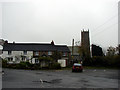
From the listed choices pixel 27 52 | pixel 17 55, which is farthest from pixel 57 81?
pixel 17 55

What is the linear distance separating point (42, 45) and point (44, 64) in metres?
20.1

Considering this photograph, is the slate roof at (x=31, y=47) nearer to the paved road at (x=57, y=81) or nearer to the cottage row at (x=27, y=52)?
the cottage row at (x=27, y=52)

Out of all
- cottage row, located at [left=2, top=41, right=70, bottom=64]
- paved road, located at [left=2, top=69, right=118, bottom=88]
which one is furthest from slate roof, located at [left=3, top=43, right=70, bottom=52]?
paved road, located at [left=2, top=69, right=118, bottom=88]

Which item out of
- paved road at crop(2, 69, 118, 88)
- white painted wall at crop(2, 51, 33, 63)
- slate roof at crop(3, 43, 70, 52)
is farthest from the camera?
slate roof at crop(3, 43, 70, 52)

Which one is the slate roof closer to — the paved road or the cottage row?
the cottage row

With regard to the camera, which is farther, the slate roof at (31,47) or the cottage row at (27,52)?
the slate roof at (31,47)

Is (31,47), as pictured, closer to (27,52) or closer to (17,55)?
(27,52)

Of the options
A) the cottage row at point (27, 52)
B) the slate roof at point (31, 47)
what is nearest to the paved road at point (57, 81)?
the cottage row at point (27, 52)

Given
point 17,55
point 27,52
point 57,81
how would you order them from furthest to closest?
point 27,52, point 17,55, point 57,81

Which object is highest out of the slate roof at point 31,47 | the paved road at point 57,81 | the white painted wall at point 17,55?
the slate roof at point 31,47

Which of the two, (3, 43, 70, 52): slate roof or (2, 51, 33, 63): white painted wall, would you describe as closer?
(2, 51, 33, 63): white painted wall

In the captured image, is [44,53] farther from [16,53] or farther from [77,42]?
[77,42]

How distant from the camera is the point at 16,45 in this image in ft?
207

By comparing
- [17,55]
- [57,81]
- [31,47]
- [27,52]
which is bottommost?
[57,81]
